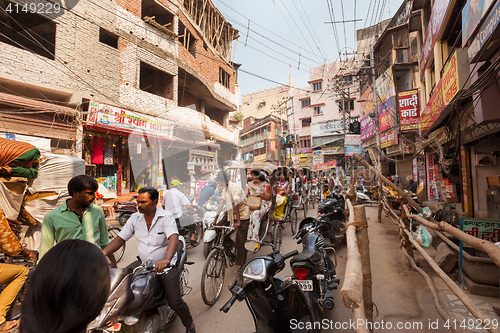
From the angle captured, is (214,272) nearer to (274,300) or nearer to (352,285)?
(274,300)

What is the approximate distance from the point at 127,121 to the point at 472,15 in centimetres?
1129

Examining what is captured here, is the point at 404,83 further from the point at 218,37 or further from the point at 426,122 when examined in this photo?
the point at 218,37

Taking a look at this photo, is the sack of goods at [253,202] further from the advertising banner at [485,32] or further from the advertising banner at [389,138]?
the advertising banner at [389,138]

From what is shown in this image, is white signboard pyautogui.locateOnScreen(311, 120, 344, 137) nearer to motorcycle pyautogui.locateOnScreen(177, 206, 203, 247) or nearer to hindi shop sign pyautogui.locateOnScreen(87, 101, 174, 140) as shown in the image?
hindi shop sign pyautogui.locateOnScreen(87, 101, 174, 140)

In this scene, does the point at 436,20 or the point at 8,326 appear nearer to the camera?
the point at 8,326

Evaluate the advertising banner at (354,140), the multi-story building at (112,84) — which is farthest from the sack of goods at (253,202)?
the advertising banner at (354,140)

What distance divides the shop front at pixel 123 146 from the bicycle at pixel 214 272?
7.67m

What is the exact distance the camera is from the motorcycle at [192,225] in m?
6.04

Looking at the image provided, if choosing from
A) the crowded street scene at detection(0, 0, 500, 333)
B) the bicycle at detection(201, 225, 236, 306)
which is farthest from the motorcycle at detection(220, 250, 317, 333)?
the bicycle at detection(201, 225, 236, 306)

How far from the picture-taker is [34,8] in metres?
8.30

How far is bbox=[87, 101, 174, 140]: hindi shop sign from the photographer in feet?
30.1

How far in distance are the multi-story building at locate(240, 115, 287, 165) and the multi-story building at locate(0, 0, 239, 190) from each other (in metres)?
24.1

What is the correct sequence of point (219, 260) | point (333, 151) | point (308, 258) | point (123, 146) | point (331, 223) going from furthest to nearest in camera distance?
point (333, 151), point (123, 146), point (331, 223), point (219, 260), point (308, 258)

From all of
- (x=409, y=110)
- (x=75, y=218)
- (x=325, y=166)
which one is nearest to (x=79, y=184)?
(x=75, y=218)
